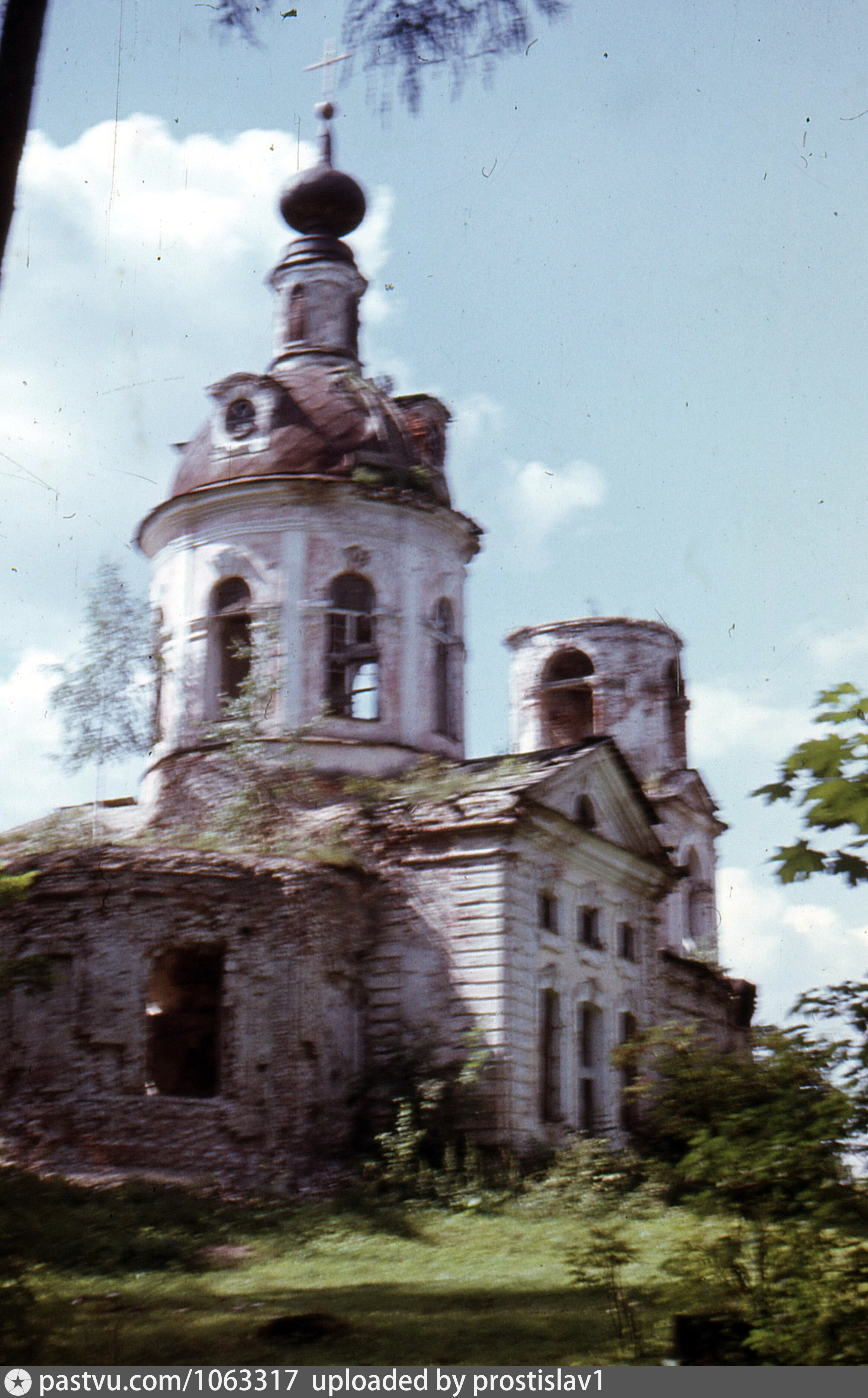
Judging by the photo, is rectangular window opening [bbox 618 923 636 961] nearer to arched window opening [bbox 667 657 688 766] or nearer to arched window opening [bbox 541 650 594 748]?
arched window opening [bbox 541 650 594 748]

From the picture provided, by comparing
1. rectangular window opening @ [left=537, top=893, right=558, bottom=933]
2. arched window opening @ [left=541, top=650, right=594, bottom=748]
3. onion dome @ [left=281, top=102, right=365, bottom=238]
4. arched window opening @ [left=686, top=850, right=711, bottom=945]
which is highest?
onion dome @ [left=281, top=102, right=365, bottom=238]

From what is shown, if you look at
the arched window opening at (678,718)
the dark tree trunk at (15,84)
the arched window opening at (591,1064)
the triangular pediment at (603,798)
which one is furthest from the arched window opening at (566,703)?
the dark tree trunk at (15,84)

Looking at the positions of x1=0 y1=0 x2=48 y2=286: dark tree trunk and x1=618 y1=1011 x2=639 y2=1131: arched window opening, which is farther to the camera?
x1=618 y1=1011 x2=639 y2=1131: arched window opening

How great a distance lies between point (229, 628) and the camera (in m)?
21.0

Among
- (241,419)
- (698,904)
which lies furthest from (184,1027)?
(698,904)

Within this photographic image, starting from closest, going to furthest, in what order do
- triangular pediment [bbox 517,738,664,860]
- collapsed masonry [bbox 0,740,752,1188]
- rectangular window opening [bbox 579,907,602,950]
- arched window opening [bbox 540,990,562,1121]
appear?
collapsed masonry [bbox 0,740,752,1188] < arched window opening [bbox 540,990,562,1121] < triangular pediment [bbox 517,738,664,860] < rectangular window opening [bbox 579,907,602,950]

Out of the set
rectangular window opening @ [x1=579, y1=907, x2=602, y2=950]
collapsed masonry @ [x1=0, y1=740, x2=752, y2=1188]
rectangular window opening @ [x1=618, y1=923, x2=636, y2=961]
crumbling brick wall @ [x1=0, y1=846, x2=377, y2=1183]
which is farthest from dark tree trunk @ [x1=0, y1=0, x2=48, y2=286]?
rectangular window opening @ [x1=618, y1=923, x2=636, y2=961]

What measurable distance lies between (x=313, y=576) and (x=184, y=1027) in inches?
249

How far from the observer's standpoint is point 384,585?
67.4ft

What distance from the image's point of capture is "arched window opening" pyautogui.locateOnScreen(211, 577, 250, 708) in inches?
809

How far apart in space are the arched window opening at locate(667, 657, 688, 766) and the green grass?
12.9 metres

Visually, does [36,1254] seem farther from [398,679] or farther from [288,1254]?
[398,679]

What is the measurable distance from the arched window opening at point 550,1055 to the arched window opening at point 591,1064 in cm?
78

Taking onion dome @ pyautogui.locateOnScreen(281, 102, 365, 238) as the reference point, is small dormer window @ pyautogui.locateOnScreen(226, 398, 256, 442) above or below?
below
